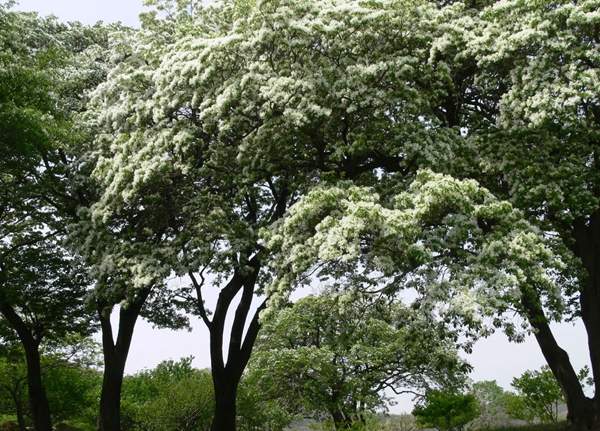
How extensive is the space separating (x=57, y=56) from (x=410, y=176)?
11536mm

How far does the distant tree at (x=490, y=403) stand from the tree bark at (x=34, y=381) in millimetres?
22607

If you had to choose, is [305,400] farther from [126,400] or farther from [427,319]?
[427,319]

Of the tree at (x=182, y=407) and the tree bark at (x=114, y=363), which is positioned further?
the tree at (x=182, y=407)

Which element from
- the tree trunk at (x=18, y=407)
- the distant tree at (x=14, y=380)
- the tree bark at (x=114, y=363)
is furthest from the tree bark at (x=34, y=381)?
the tree trunk at (x=18, y=407)

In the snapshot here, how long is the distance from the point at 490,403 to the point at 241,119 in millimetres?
36716

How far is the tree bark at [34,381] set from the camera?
25875 millimetres

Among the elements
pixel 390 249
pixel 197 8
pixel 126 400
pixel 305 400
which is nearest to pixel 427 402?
pixel 305 400

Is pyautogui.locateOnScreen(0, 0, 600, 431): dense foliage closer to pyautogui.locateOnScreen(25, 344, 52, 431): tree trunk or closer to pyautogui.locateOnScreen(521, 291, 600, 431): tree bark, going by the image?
pyautogui.locateOnScreen(521, 291, 600, 431): tree bark

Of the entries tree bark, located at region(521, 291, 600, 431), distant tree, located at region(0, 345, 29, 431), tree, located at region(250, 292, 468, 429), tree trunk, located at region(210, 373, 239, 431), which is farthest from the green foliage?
tree bark, located at region(521, 291, 600, 431)

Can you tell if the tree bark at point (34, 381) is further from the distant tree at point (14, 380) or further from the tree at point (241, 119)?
the tree at point (241, 119)

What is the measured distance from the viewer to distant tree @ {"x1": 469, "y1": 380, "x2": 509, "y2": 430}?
37656mm

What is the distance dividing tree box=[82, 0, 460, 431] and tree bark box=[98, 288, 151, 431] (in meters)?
4.31

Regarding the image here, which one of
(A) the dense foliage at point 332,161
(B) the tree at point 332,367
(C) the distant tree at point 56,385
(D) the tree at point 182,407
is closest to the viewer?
(A) the dense foliage at point 332,161

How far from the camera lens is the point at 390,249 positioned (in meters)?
13.2
